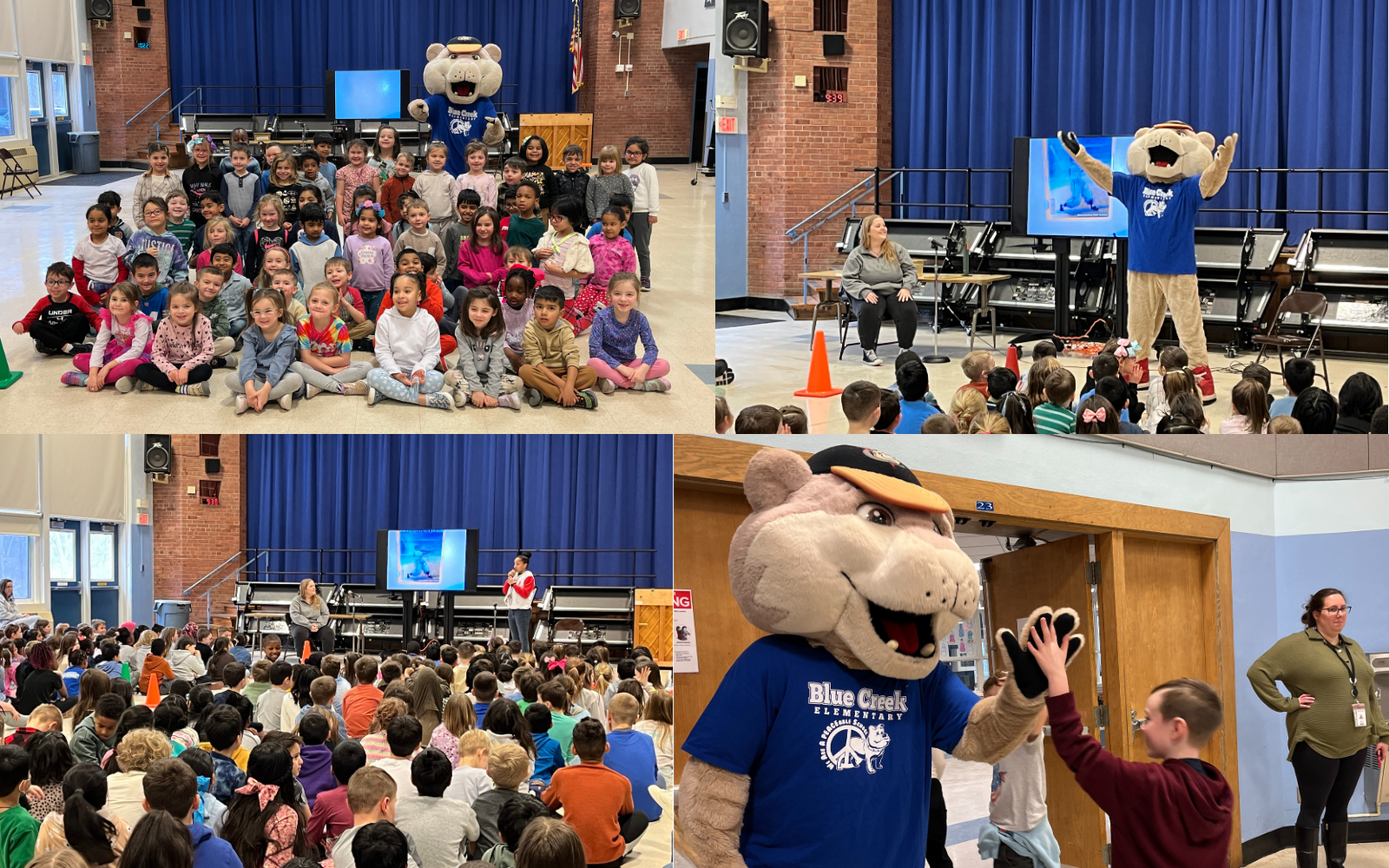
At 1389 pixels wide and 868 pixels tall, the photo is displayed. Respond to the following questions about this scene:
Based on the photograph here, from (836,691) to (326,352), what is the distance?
182 inches

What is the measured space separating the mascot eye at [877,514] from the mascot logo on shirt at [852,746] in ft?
1.28

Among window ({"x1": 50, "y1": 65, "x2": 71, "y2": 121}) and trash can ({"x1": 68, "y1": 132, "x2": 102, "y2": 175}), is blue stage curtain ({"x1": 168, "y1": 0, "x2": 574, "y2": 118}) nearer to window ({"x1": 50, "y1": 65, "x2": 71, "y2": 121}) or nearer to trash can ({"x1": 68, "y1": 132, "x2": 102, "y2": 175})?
trash can ({"x1": 68, "y1": 132, "x2": 102, "y2": 175})

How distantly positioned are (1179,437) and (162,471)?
12594 mm

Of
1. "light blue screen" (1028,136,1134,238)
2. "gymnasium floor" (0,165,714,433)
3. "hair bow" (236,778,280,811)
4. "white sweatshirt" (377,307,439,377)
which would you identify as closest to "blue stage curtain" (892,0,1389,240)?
"light blue screen" (1028,136,1134,238)

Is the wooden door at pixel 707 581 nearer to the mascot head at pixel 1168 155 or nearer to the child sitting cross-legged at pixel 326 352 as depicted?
the child sitting cross-legged at pixel 326 352

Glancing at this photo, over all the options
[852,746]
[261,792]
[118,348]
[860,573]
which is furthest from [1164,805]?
[118,348]

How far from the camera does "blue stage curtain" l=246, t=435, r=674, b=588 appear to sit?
1512 centimetres

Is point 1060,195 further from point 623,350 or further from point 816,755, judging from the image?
point 816,755

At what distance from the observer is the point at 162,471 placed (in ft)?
47.1

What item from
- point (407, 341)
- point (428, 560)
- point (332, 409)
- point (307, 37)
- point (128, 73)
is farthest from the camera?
point (307, 37)

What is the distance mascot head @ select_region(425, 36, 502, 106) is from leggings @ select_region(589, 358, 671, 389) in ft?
19.3

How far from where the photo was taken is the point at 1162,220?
7.45 meters

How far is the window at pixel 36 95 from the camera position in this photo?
58.2 feet

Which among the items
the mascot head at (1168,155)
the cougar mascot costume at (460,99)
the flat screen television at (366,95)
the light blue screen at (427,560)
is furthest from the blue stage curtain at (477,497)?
the mascot head at (1168,155)
